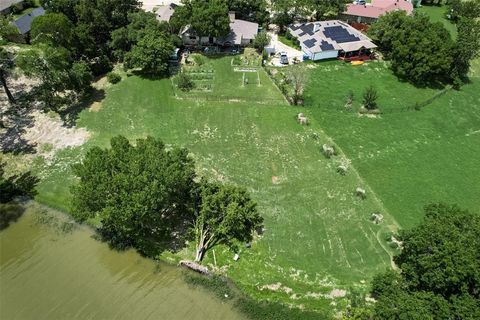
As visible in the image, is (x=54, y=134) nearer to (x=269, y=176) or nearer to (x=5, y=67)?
(x=5, y=67)

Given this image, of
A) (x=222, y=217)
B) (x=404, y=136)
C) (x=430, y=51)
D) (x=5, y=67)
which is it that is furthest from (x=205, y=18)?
(x=222, y=217)

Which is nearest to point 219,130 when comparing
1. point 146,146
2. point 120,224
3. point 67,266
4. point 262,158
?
point 262,158

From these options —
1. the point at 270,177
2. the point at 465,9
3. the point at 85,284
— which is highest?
the point at 465,9

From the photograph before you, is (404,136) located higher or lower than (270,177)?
higher

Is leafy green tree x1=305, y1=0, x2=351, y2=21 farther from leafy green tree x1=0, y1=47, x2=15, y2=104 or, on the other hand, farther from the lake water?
the lake water

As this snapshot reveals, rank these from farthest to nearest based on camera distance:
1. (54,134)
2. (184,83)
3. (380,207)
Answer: (184,83) → (54,134) → (380,207)

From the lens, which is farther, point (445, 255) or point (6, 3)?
point (6, 3)

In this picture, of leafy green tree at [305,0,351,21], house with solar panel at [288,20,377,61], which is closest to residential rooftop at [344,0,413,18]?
leafy green tree at [305,0,351,21]
